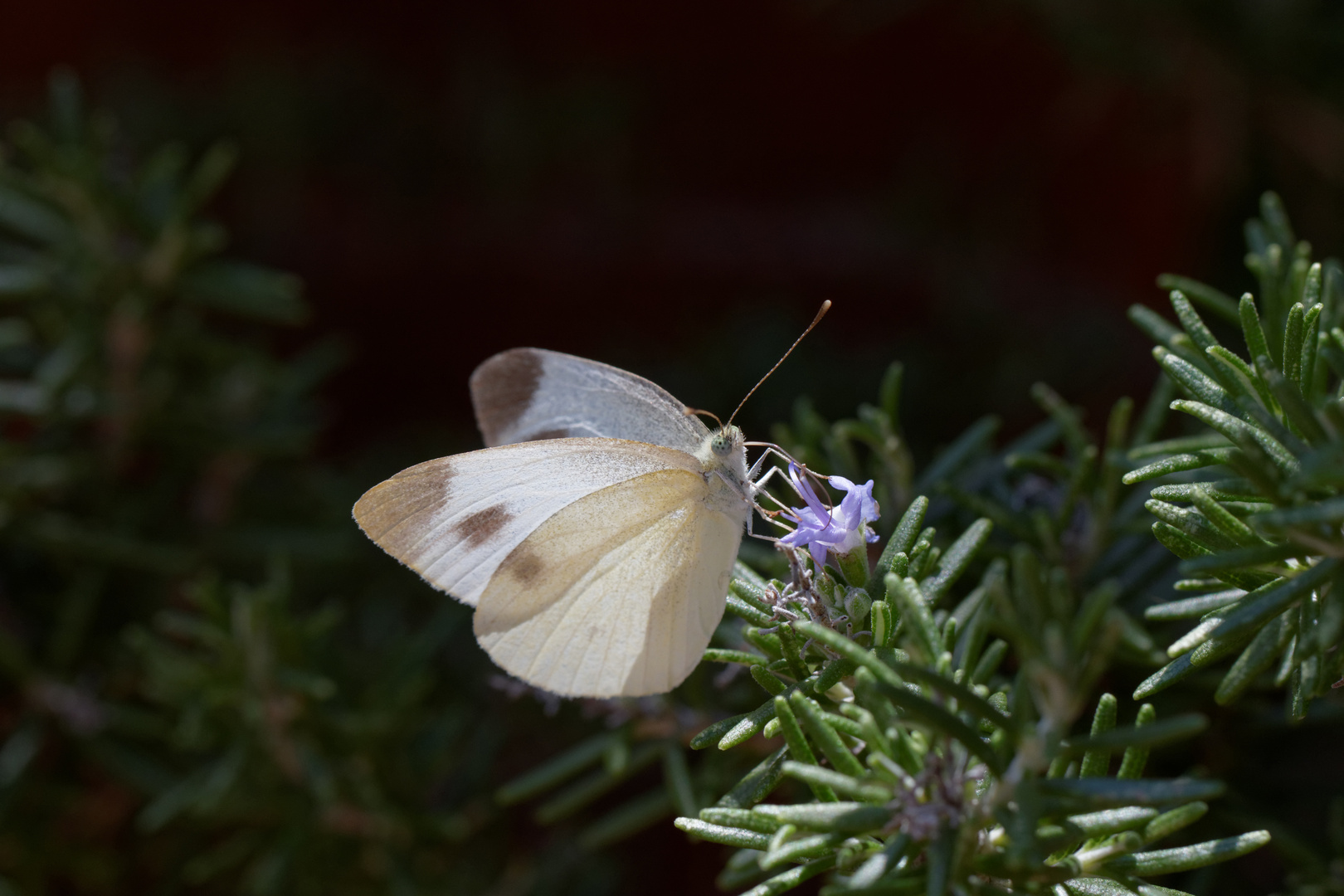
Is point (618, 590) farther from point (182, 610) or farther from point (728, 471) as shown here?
point (182, 610)

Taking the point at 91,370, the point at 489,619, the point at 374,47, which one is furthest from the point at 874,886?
the point at 374,47

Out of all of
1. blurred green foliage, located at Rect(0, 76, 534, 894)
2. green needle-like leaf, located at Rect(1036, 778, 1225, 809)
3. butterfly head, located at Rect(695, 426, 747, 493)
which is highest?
butterfly head, located at Rect(695, 426, 747, 493)

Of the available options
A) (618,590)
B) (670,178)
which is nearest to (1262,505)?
(618,590)

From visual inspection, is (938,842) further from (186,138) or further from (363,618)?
(186,138)

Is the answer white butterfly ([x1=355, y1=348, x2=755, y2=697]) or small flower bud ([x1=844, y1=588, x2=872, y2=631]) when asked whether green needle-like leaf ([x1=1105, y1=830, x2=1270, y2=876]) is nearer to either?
small flower bud ([x1=844, y1=588, x2=872, y2=631])

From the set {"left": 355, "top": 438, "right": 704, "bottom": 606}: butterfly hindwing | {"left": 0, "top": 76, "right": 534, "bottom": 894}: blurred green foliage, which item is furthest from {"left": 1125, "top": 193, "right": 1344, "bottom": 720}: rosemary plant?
{"left": 0, "top": 76, "right": 534, "bottom": 894}: blurred green foliage

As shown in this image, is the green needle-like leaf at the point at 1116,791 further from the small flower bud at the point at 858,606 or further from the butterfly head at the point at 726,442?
the butterfly head at the point at 726,442

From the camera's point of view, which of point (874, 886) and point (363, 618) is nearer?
point (874, 886)

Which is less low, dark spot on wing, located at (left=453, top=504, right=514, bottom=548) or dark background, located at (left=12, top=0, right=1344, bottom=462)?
dark background, located at (left=12, top=0, right=1344, bottom=462)
